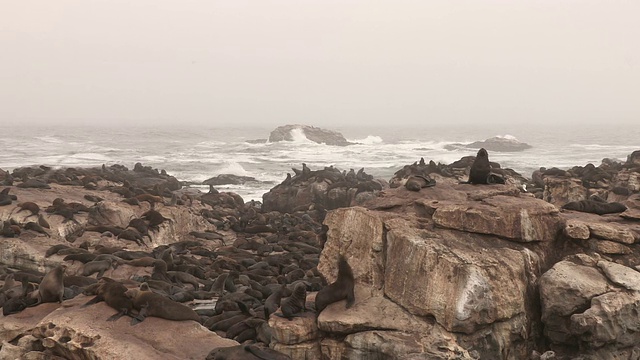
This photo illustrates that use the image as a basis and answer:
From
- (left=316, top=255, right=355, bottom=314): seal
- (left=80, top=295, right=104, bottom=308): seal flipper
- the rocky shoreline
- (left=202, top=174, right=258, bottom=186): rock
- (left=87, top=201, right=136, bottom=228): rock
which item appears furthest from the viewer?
(left=202, top=174, right=258, bottom=186): rock

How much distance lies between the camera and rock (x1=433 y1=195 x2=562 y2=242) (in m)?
10.3

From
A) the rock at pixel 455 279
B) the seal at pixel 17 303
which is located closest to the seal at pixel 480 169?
the rock at pixel 455 279

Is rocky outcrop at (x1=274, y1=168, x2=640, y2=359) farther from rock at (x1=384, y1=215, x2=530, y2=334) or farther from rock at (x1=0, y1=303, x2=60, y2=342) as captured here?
rock at (x1=0, y1=303, x2=60, y2=342)

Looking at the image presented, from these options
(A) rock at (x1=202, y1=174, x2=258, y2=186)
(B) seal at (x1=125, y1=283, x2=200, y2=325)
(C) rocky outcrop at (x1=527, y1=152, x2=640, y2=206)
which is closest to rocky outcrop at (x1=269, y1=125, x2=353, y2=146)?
(A) rock at (x1=202, y1=174, x2=258, y2=186)

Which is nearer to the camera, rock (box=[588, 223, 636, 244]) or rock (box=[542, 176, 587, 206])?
rock (box=[588, 223, 636, 244])

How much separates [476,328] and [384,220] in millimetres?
2854

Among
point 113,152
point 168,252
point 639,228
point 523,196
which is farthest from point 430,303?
point 113,152

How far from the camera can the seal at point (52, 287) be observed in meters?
10.5

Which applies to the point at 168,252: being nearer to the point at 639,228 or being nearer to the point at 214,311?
the point at 214,311

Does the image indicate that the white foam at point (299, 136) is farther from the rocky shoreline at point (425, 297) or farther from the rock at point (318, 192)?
the rocky shoreline at point (425, 297)

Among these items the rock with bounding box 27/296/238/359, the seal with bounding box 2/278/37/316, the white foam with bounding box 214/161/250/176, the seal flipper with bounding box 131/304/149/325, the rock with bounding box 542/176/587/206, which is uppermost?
the rock with bounding box 542/176/587/206

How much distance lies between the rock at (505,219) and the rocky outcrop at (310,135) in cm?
9396

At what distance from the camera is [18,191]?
21.8 m

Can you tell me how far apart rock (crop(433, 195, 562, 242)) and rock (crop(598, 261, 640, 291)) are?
1211 mm
